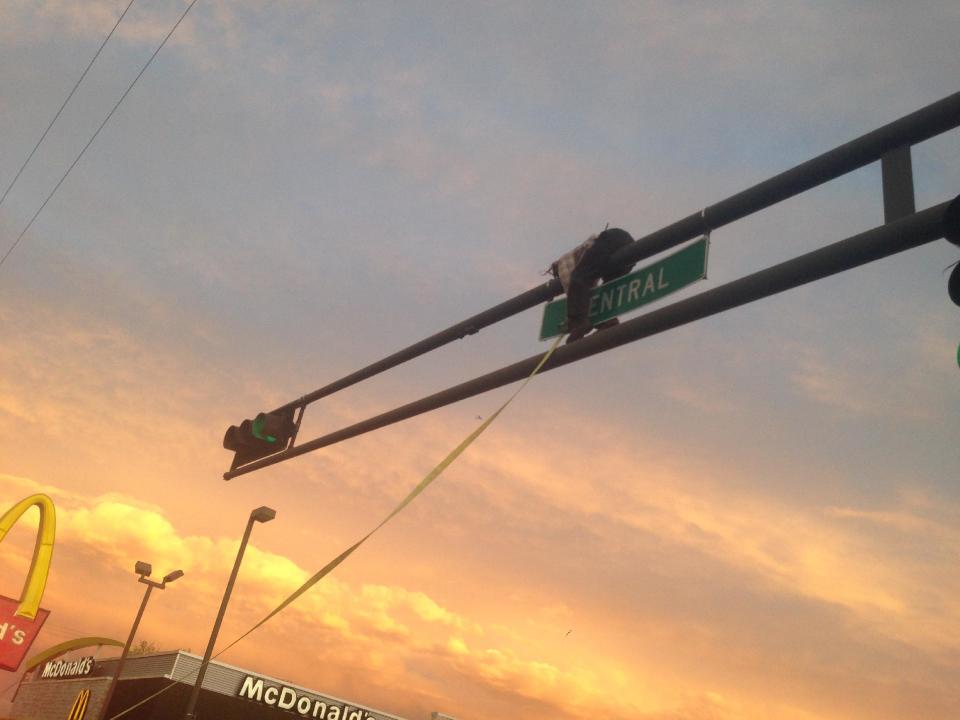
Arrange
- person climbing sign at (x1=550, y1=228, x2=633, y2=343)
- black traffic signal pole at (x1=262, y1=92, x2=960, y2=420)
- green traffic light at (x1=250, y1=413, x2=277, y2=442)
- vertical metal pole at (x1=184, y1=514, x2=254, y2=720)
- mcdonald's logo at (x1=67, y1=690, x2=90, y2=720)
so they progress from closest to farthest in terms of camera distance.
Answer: black traffic signal pole at (x1=262, y1=92, x2=960, y2=420)
person climbing sign at (x1=550, y1=228, x2=633, y2=343)
green traffic light at (x1=250, y1=413, x2=277, y2=442)
vertical metal pole at (x1=184, y1=514, x2=254, y2=720)
mcdonald's logo at (x1=67, y1=690, x2=90, y2=720)

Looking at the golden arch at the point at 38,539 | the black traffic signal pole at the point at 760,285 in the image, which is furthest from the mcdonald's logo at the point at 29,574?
the black traffic signal pole at the point at 760,285

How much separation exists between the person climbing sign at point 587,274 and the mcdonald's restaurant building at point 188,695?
2861 centimetres

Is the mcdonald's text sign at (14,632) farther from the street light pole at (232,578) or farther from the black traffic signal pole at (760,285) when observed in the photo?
the black traffic signal pole at (760,285)

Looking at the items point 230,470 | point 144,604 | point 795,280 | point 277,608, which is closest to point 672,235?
point 795,280

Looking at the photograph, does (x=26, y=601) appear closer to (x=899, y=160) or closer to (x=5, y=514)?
(x=5, y=514)

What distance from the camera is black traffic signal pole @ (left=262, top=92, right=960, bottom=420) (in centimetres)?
363

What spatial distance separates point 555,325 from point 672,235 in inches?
43.0

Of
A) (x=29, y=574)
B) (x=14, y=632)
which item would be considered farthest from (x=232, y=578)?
(x=14, y=632)

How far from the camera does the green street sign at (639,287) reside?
4.50 meters

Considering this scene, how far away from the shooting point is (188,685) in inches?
1216

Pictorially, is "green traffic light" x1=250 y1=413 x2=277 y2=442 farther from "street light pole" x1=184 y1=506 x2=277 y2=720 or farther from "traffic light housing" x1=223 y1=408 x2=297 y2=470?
"street light pole" x1=184 y1=506 x2=277 y2=720

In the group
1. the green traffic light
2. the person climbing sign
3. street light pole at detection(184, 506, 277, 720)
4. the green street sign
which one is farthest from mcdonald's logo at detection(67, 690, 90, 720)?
the person climbing sign

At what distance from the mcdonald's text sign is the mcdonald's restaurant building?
1246cm

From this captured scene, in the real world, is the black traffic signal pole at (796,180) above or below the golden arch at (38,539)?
below
